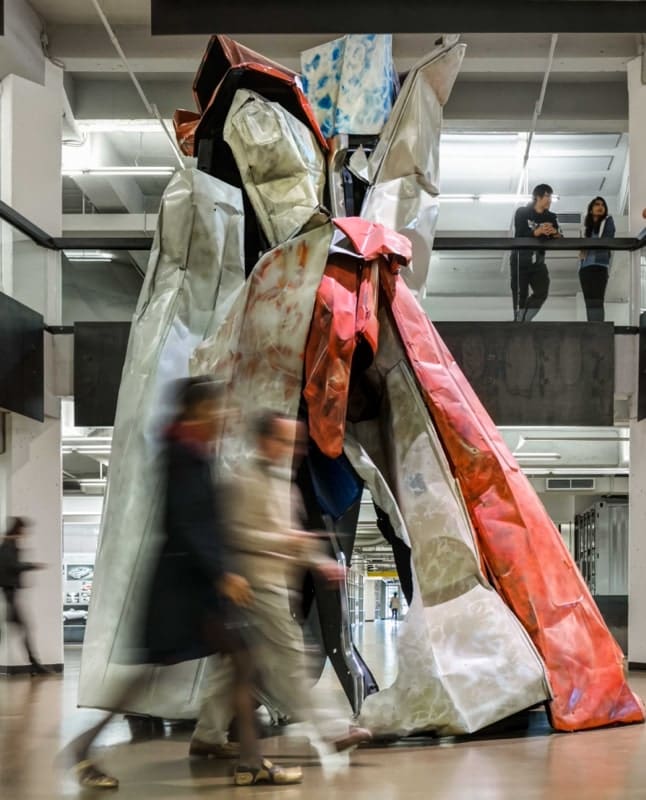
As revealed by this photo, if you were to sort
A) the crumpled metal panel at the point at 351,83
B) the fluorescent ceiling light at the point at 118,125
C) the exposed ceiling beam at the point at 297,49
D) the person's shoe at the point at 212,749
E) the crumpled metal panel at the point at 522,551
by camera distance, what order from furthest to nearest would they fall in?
the fluorescent ceiling light at the point at 118,125
the exposed ceiling beam at the point at 297,49
the crumpled metal panel at the point at 351,83
the crumpled metal panel at the point at 522,551
the person's shoe at the point at 212,749

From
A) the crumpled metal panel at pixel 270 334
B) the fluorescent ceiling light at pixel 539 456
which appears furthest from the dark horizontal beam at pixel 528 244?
the fluorescent ceiling light at pixel 539 456

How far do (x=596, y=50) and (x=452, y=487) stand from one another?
20.0 feet

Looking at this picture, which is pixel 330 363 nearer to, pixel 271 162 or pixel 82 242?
pixel 271 162

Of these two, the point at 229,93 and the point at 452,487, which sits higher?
the point at 229,93

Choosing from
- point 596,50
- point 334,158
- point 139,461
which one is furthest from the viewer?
point 596,50

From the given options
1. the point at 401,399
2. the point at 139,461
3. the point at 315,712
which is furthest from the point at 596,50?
the point at 315,712

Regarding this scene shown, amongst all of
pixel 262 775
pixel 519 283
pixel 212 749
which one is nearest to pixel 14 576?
pixel 212 749

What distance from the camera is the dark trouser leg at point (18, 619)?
9.17m

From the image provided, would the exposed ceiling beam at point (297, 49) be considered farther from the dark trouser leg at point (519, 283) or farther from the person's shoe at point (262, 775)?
the person's shoe at point (262, 775)

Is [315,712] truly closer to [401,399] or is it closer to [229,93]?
[401,399]

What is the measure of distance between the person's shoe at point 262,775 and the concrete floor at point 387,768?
6 cm

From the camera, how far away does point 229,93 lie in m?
6.74

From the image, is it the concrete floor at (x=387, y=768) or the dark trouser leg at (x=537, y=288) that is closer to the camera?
the concrete floor at (x=387, y=768)

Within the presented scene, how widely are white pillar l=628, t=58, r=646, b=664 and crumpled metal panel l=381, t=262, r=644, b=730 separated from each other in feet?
13.8
